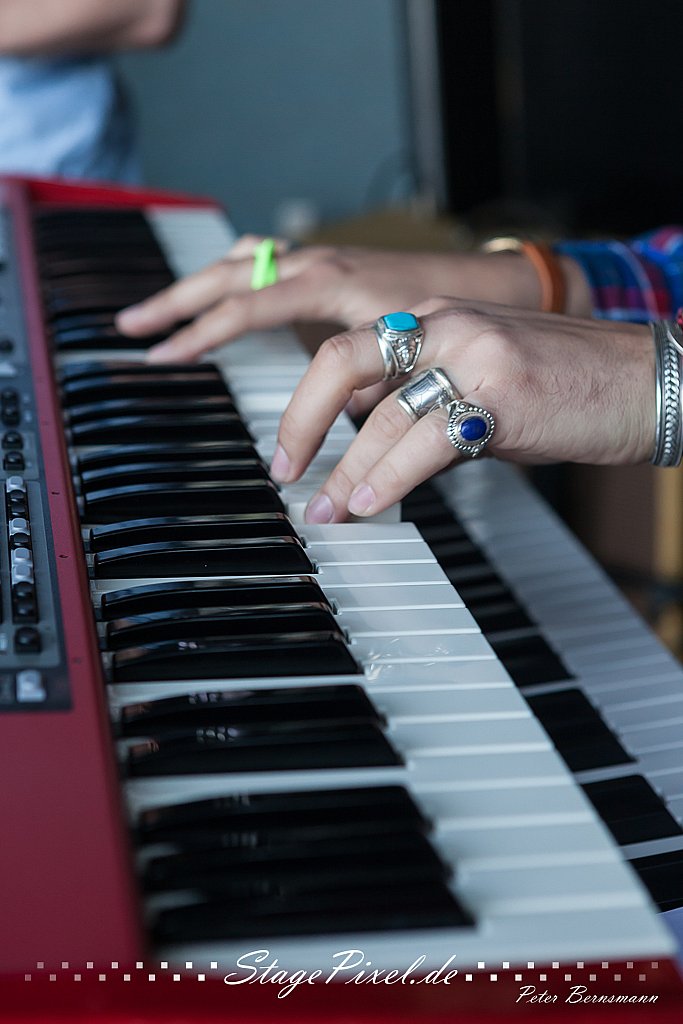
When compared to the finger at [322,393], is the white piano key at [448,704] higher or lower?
lower

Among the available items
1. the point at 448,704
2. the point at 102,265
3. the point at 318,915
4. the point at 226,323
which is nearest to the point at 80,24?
the point at 102,265

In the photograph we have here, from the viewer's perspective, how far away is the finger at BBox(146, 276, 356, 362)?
1.08 metres

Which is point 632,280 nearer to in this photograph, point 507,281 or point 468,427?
point 507,281

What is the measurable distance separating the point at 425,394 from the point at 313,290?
34cm

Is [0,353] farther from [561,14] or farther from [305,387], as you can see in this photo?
[561,14]

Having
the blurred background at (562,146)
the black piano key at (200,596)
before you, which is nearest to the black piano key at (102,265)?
the black piano key at (200,596)

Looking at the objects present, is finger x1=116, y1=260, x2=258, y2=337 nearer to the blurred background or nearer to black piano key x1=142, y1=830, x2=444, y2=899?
black piano key x1=142, y1=830, x2=444, y2=899

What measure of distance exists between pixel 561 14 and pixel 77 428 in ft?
5.71

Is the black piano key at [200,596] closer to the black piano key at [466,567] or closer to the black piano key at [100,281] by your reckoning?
the black piano key at [466,567]

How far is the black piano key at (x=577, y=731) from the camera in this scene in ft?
2.82

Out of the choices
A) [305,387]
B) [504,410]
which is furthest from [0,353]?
[504,410]

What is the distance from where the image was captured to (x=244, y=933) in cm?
49

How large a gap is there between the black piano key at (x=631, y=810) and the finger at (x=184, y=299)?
0.58 m

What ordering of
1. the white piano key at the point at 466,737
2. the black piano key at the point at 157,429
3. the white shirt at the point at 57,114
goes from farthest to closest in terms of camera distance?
the white shirt at the point at 57,114, the black piano key at the point at 157,429, the white piano key at the point at 466,737
